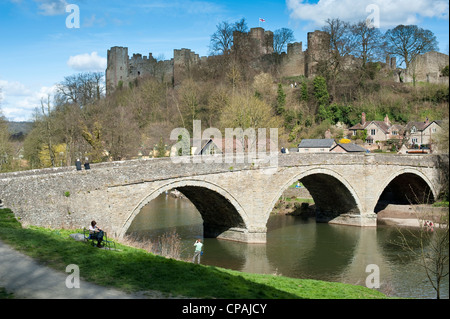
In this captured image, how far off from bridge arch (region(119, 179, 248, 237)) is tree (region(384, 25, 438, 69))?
36108 millimetres

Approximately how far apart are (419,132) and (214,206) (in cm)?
2635

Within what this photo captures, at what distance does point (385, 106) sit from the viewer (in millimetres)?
48000

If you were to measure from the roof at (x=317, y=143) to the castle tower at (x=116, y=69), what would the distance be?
1449 inches

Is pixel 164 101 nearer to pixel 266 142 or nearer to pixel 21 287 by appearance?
pixel 266 142

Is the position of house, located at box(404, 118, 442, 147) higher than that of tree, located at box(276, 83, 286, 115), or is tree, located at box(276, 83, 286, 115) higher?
tree, located at box(276, 83, 286, 115)

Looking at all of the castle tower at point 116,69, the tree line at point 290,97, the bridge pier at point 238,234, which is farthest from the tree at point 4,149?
the castle tower at point 116,69

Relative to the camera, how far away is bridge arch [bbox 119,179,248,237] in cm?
2156

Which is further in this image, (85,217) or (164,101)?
(164,101)

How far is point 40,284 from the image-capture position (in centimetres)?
789

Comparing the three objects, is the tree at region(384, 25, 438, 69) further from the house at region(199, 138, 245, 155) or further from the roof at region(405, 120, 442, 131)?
the house at region(199, 138, 245, 155)

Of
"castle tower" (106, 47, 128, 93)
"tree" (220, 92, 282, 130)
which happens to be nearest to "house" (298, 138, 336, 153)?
"tree" (220, 92, 282, 130)

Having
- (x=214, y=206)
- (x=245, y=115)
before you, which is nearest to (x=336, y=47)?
(x=245, y=115)
